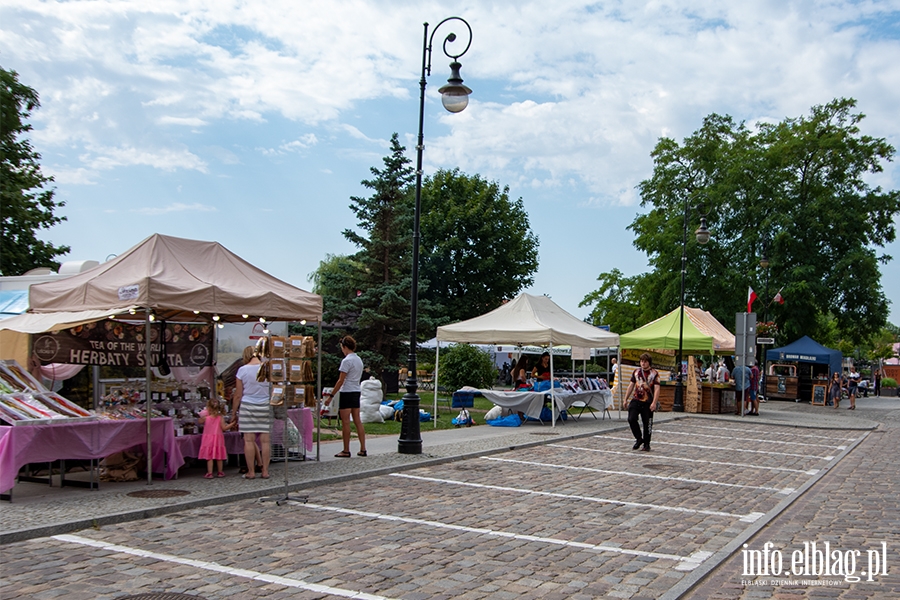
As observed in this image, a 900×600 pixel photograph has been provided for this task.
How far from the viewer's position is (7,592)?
557cm

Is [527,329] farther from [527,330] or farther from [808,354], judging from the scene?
[808,354]

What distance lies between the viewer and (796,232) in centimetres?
4147

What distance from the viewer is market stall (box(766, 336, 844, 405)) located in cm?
3856

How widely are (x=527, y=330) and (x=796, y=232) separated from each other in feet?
90.5

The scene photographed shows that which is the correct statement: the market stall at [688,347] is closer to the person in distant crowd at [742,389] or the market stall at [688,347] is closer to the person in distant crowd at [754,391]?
the person in distant crowd at [742,389]

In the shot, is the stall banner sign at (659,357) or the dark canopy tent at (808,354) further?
the dark canopy tent at (808,354)

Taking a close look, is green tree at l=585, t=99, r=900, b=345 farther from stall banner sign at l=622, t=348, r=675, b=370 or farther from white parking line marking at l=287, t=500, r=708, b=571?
white parking line marking at l=287, t=500, r=708, b=571

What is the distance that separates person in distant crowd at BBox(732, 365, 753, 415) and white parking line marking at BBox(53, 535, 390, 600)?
2383 centimetres

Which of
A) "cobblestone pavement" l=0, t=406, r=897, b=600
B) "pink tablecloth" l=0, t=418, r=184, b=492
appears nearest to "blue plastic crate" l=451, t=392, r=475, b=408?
"cobblestone pavement" l=0, t=406, r=897, b=600

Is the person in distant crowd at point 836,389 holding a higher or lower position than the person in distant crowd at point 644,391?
lower

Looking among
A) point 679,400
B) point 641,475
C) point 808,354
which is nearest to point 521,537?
point 641,475

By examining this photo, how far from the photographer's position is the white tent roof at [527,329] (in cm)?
1961

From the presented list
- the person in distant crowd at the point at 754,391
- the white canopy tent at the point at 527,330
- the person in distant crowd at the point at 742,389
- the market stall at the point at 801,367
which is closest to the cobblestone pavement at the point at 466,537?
the white canopy tent at the point at 527,330

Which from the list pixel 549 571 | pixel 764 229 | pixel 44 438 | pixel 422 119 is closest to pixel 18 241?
pixel 422 119
